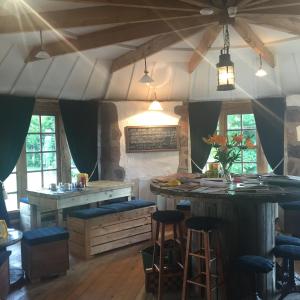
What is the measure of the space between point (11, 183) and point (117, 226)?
1.74 metres

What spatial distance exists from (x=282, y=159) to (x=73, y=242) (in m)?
3.37

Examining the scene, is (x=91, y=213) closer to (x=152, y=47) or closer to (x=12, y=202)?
(x=12, y=202)

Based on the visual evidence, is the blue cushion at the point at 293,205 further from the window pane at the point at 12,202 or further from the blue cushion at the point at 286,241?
the window pane at the point at 12,202

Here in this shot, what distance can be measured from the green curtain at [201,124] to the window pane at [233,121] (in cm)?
25

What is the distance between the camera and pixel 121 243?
4832 mm

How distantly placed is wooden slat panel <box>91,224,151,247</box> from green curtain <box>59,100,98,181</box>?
1306mm

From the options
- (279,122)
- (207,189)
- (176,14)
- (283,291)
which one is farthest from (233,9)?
(279,122)

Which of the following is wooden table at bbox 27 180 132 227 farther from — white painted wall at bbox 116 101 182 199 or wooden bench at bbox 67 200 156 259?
white painted wall at bbox 116 101 182 199

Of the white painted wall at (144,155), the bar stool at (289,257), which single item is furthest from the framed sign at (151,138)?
the bar stool at (289,257)

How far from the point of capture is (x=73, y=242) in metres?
4.68

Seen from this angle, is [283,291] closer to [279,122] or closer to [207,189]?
[207,189]

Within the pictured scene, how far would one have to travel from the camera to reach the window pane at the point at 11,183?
533 cm

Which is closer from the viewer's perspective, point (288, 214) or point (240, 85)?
point (288, 214)

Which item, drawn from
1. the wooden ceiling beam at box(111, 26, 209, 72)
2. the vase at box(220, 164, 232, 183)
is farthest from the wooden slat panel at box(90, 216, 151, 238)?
the wooden ceiling beam at box(111, 26, 209, 72)
